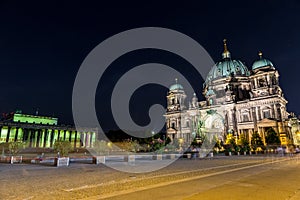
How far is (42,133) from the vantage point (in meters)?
91.9

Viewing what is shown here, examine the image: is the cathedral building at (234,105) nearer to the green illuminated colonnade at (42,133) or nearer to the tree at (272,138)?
the tree at (272,138)

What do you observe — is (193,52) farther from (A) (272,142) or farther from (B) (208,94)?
(B) (208,94)

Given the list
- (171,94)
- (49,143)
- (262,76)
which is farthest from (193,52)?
(49,143)

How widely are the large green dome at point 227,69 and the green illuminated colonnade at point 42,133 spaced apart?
67896 millimetres

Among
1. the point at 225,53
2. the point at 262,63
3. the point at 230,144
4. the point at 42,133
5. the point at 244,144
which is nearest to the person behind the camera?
the point at 244,144

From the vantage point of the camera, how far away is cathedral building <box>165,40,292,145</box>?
223 feet

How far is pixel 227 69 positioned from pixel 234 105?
24.0 m

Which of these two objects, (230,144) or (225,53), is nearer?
(230,144)

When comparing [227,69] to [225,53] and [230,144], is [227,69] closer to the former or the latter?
[225,53]

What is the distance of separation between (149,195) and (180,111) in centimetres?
9022

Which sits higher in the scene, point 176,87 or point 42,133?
point 176,87

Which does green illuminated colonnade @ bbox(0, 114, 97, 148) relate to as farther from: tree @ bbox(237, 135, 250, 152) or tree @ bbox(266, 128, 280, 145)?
tree @ bbox(266, 128, 280, 145)

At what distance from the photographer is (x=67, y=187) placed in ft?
33.2

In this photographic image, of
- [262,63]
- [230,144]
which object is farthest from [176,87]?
[230,144]
